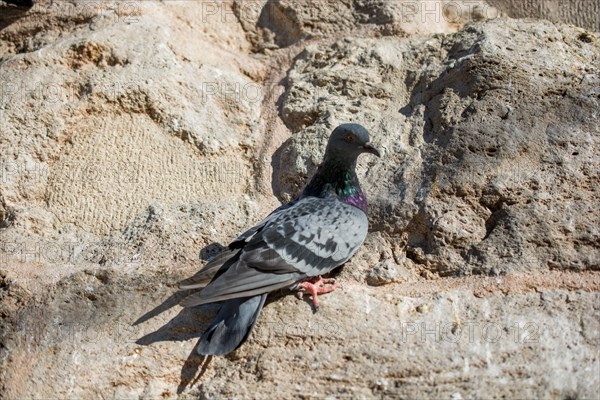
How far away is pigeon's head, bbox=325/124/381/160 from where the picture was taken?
3992mm

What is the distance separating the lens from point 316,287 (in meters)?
3.53

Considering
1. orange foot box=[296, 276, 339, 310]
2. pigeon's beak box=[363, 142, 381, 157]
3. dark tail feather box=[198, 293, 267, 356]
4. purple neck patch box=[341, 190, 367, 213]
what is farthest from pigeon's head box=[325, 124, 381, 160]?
dark tail feather box=[198, 293, 267, 356]

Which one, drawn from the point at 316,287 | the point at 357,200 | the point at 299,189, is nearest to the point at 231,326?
the point at 316,287

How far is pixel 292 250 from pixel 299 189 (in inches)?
30.7

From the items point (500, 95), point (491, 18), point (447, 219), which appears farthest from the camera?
point (491, 18)

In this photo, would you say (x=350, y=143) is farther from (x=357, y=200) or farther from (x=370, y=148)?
(x=357, y=200)

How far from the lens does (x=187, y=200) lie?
13.7ft

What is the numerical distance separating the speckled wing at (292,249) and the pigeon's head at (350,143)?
0.27 m

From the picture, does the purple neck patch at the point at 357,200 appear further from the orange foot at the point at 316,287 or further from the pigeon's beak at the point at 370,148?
the orange foot at the point at 316,287

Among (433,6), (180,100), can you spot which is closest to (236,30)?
(180,100)

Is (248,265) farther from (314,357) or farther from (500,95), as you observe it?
(500,95)

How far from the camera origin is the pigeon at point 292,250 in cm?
337

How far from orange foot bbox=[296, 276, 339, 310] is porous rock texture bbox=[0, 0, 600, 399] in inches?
1.9

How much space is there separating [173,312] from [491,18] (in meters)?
2.62
